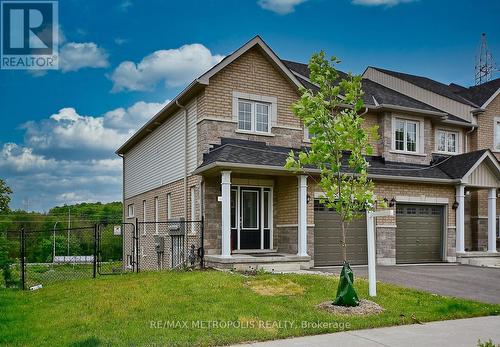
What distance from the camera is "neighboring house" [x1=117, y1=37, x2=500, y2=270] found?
51.8 ft

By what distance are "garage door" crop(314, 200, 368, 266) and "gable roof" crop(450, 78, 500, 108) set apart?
384 inches

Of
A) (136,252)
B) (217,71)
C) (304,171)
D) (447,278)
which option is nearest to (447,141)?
(447,278)

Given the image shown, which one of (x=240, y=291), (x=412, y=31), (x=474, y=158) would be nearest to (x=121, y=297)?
(x=240, y=291)

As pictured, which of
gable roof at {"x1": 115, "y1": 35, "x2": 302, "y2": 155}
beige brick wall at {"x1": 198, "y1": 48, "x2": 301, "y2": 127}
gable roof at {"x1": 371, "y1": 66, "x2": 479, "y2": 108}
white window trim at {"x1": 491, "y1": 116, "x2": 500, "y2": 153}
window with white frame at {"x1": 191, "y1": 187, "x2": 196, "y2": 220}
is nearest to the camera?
gable roof at {"x1": 115, "y1": 35, "x2": 302, "y2": 155}

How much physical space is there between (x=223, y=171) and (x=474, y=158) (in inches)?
431

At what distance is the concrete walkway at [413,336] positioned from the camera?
7.09m

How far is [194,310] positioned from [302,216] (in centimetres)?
747

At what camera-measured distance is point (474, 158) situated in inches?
765

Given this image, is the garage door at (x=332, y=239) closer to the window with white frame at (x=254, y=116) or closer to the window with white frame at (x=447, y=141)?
the window with white frame at (x=254, y=116)

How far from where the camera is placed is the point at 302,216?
15.8 metres

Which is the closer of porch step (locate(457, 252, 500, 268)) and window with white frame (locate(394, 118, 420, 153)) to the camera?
porch step (locate(457, 252, 500, 268))

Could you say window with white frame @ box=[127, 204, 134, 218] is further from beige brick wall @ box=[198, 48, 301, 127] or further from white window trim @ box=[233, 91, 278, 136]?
white window trim @ box=[233, 91, 278, 136]

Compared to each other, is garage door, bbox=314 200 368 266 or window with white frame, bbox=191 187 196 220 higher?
window with white frame, bbox=191 187 196 220

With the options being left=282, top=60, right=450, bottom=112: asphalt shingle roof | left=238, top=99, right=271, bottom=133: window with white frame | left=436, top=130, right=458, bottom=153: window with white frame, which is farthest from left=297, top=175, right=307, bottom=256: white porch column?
left=436, top=130, right=458, bottom=153: window with white frame
